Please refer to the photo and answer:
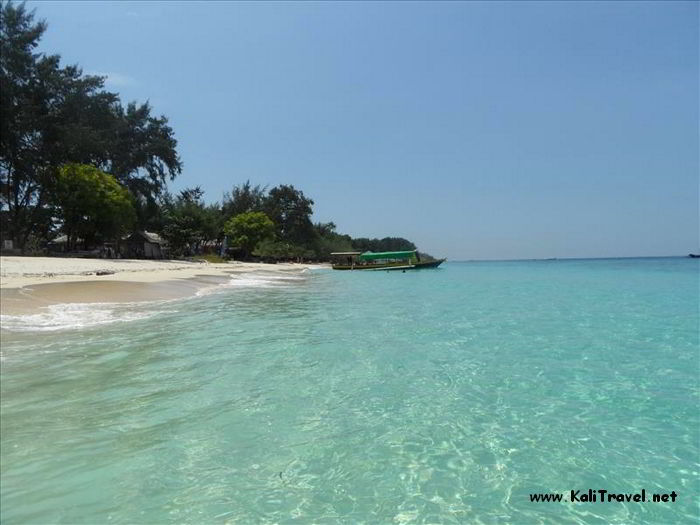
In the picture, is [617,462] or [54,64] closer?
[617,462]

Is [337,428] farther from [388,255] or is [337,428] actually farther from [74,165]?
[388,255]

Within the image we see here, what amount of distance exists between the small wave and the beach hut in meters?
38.6

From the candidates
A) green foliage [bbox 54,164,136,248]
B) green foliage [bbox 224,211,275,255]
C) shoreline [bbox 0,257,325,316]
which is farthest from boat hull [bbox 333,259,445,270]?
shoreline [bbox 0,257,325,316]

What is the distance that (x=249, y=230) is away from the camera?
204ft

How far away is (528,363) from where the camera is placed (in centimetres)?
688

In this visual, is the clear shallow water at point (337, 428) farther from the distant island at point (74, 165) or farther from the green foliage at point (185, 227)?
the green foliage at point (185, 227)

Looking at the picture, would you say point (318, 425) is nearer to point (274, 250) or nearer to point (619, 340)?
point (619, 340)

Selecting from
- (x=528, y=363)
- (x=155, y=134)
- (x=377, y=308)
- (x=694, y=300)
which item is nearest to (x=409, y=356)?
(x=528, y=363)

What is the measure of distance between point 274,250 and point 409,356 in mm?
59648

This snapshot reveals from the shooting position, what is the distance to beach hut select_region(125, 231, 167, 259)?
47844mm

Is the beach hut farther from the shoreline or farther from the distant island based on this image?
the shoreline

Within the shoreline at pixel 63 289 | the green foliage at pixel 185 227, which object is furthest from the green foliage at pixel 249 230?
the shoreline at pixel 63 289

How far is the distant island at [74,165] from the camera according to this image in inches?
1352

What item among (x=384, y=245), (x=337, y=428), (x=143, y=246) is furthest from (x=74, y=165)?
(x=384, y=245)
